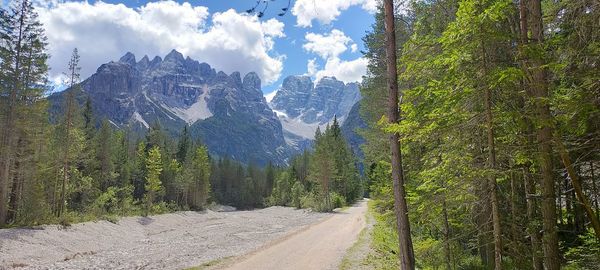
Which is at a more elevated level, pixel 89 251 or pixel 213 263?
pixel 213 263

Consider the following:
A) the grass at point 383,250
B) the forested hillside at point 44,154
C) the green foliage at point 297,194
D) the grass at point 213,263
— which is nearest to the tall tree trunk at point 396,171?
the grass at point 383,250

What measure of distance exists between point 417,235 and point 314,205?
133 feet

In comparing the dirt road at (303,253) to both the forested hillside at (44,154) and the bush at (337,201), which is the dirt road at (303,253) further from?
the bush at (337,201)

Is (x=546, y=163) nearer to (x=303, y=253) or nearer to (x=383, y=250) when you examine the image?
(x=383, y=250)

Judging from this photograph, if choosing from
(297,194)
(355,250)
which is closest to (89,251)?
(355,250)

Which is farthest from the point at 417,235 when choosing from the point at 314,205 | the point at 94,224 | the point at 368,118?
the point at 314,205

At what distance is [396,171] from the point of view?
32.7 ft

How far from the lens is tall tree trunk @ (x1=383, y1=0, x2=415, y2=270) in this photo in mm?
9586

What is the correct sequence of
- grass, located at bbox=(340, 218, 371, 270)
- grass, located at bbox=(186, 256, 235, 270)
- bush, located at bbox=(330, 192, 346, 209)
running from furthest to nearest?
bush, located at bbox=(330, 192, 346, 209) < grass, located at bbox=(340, 218, 371, 270) < grass, located at bbox=(186, 256, 235, 270)

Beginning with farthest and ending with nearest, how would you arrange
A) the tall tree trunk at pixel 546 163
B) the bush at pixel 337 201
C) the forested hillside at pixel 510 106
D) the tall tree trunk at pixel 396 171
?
the bush at pixel 337 201, the tall tree trunk at pixel 396 171, the tall tree trunk at pixel 546 163, the forested hillside at pixel 510 106

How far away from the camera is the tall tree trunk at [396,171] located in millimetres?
9586

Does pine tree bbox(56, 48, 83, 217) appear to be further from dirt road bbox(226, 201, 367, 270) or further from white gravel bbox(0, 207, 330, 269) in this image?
dirt road bbox(226, 201, 367, 270)

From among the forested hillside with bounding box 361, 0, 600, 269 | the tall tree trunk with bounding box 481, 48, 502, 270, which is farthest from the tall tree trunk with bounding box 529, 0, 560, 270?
the tall tree trunk with bounding box 481, 48, 502, 270

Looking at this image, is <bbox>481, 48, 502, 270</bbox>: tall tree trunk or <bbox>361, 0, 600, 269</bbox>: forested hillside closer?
<bbox>361, 0, 600, 269</bbox>: forested hillside
